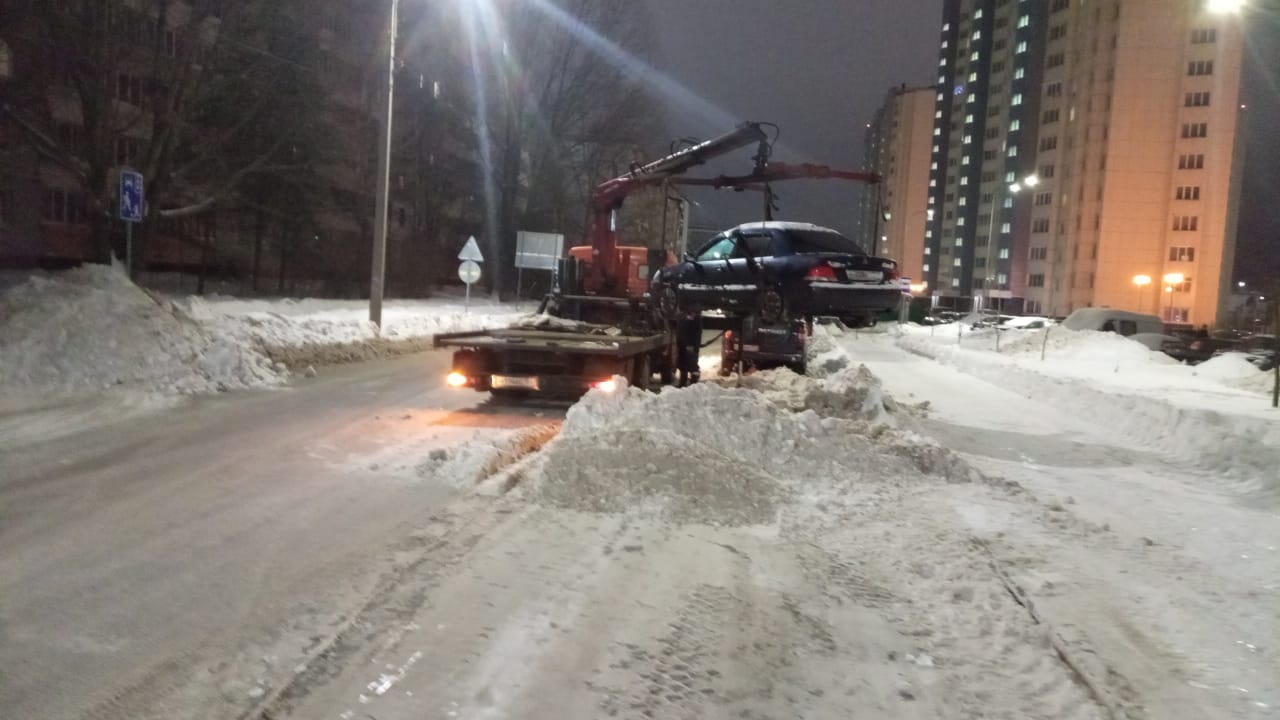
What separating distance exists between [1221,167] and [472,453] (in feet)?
273

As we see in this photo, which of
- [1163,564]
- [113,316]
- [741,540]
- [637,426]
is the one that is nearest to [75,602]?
[741,540]

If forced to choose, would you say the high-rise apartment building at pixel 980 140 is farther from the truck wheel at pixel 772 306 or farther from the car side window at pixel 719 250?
the truck wheel at pixel 772 306

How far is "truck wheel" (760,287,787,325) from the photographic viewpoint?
44.0 ft

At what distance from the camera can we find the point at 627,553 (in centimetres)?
612

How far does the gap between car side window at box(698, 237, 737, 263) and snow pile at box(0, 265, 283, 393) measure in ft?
22.7

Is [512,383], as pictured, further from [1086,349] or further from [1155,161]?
[1155,161]

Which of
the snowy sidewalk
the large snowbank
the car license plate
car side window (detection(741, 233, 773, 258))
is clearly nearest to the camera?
the snowy sidewalk

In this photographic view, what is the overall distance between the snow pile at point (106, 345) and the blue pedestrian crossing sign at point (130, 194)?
3.34 ft

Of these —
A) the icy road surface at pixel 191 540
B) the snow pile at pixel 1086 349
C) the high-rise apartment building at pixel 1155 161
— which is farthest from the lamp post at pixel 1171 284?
the icy road surface at pixel 191 540

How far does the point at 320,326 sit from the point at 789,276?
12.1 m

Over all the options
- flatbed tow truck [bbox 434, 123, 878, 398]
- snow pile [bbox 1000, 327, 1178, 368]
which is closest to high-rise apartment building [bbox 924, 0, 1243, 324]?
snow pile [bbox 1000, 327, 1178, 368]

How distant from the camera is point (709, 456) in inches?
313

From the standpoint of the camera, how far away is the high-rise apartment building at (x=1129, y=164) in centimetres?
7562

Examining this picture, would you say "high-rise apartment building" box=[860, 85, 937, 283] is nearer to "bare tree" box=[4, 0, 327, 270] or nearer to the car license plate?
"bare tree" box=[4, 0, 327, 270]
